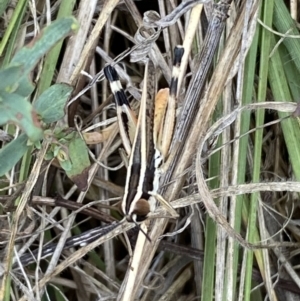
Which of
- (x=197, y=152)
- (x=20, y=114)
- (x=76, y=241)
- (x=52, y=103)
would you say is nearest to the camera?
(x=20, y=114)

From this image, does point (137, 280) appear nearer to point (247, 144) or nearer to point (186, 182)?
point (186, 182)

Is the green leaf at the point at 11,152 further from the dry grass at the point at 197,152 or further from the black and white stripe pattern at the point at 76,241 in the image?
the black and white stripe pattern at the point at 76,241

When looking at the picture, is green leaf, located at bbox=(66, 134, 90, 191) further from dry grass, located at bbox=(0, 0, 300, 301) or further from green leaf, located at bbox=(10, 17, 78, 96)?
green leaf, located at bbox=(10, 17, 78, 96)

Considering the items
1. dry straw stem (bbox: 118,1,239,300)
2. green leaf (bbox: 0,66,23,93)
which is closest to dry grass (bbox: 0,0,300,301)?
dry straw stem (bbox: 118,1,239,300)

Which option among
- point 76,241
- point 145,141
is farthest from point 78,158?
point 76,241

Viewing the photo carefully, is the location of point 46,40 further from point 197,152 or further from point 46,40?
point 197,152

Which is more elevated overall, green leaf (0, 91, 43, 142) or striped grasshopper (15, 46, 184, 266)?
green leaf (0, 91, 43, 142)

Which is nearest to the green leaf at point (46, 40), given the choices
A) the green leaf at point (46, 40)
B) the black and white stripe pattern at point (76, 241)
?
the green leaf at point (46, 40)

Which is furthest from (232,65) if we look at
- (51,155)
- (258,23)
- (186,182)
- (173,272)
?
(173,272)
